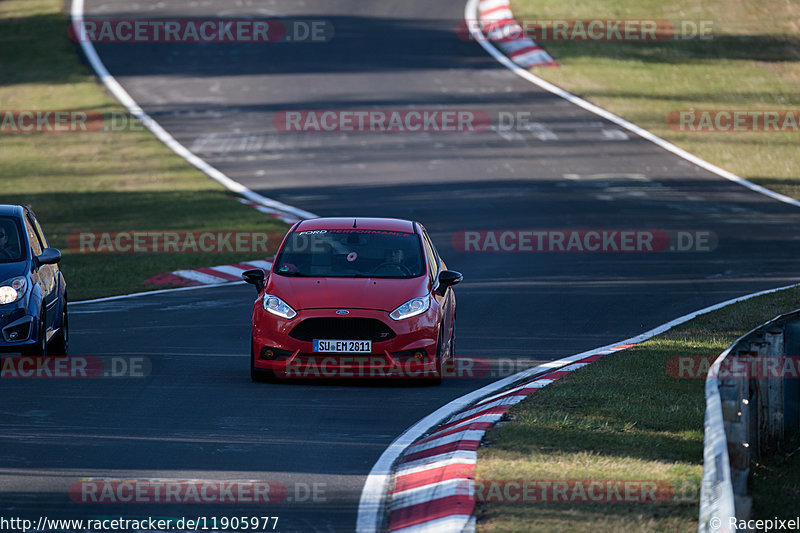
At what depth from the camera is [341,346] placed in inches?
494

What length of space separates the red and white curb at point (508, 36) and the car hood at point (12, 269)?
90.7 feet

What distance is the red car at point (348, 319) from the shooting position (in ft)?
A: 41.2

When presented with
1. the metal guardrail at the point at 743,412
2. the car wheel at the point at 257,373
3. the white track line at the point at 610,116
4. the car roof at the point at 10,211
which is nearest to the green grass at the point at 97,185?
the car roof at the point at 10,211

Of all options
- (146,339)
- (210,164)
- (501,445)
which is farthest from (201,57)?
(501,445)

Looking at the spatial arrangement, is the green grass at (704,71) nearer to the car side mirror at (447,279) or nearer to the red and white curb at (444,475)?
the car side mirror at (447,279)

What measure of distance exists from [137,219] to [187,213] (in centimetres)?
Answer: 105

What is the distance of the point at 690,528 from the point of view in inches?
286

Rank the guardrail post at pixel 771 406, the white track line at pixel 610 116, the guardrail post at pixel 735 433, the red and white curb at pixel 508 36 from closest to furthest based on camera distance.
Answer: the guardrail post at pixel 735 433, the guardrail post at pixel 771 406, the white track line at pixel 610 116, the red and white curb at pixel 508 36

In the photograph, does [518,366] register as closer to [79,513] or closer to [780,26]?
[79,513]

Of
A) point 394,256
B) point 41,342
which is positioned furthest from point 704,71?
point 41,342

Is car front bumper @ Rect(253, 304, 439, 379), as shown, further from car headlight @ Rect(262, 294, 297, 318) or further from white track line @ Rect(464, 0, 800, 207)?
white track line @ Rect(464, 0, 800, 207)

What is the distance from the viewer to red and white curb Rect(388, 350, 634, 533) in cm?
758

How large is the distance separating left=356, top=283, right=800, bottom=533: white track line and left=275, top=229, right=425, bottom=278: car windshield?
5.48 ft

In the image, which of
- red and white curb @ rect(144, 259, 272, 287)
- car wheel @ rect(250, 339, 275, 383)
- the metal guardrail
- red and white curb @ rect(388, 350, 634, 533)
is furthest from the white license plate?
red and white curb @ rect(144, 259, 272, 287)
